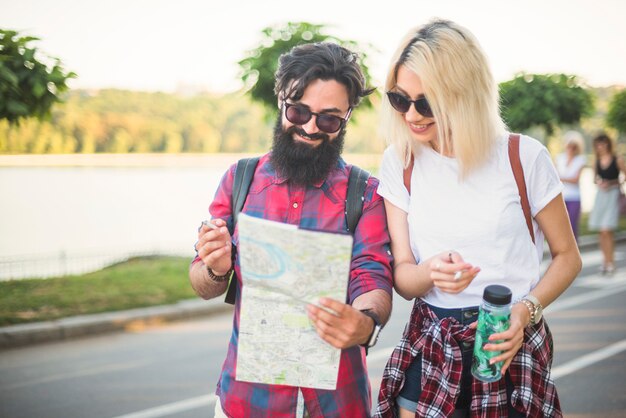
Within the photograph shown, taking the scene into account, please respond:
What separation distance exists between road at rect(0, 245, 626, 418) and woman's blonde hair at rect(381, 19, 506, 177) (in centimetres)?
340

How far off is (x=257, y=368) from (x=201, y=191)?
107 feet

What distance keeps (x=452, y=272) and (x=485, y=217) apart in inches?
11.4

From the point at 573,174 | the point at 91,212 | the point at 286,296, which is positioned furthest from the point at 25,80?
the point at 91,212

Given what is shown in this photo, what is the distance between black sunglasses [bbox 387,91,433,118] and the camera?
179cm

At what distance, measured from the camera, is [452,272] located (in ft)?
5.14

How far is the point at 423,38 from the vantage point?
177cm

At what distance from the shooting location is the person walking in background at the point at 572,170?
923cm

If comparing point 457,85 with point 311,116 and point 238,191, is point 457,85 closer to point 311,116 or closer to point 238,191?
point 311,116

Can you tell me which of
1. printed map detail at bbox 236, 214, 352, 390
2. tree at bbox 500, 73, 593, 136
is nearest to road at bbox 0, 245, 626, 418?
printed map detail at bbox 236, 214, 352, 390

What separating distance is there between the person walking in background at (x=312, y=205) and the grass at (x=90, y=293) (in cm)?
532

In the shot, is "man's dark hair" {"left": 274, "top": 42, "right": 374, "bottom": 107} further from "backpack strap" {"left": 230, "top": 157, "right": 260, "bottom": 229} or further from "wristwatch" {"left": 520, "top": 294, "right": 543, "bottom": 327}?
"wristwatch" {"left": 520, "top": 294, "right": 543, "bottom": 327}

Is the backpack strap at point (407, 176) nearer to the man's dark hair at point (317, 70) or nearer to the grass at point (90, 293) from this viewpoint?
the man's dark hair at point (317, 70)

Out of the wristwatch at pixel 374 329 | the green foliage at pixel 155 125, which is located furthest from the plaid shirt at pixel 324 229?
the green foliage at pixel 155 125

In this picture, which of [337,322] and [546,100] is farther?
[546,100]
